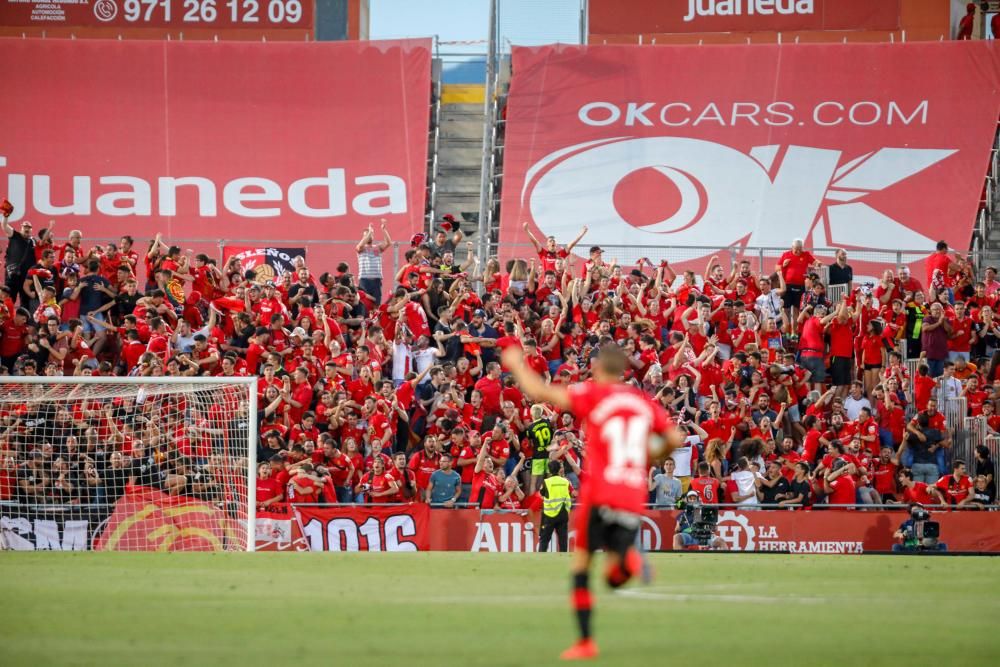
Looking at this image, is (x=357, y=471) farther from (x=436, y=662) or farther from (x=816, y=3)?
(x=816, y=3)

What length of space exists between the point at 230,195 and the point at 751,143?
1328 cm

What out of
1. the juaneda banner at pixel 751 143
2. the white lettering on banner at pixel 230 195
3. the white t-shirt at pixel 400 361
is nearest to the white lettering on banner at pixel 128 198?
the white lettering on banner at pixel 230 195

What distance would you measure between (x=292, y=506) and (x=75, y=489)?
312 centimetres

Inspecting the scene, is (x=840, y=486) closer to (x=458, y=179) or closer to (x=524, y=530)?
(x=524, y=530)

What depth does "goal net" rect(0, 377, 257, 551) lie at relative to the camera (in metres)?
18.5

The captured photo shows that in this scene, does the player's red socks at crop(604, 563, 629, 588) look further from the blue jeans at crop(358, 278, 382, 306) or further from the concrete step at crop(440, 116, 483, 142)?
the concrete step at crop(440, 116, 483, 142)

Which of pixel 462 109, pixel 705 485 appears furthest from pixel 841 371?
pixel 462 109

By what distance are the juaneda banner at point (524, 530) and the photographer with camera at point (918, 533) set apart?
1.41 feet

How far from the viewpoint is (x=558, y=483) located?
18172 mm

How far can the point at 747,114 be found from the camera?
1331 inches

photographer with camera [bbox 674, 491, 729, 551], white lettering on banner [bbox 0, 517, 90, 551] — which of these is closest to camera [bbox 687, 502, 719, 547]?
photographer with camera [bbox 674, 491, 729, 551]

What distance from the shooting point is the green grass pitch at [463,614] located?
26.9 ft

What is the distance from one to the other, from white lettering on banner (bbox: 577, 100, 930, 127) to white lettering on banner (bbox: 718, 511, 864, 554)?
51.2ft

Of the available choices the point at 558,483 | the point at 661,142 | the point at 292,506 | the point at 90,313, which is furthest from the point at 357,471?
the point at 661,142
